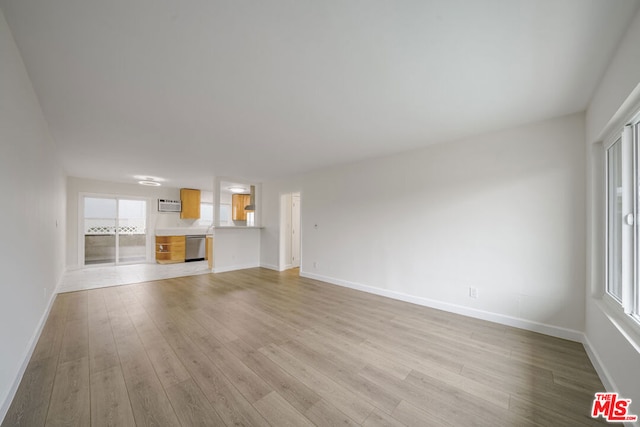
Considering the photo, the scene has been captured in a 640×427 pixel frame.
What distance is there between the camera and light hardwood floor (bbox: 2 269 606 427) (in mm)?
1510

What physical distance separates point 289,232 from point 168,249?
13.2 ft

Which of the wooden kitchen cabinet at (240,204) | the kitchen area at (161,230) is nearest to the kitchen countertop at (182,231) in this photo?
the kitchen area at (161,230)

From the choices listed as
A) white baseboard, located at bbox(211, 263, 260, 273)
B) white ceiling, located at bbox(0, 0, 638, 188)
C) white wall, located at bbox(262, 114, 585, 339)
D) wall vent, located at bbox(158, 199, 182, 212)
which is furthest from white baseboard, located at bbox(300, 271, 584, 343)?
wall vent, located at bbox(158, 199, 182, 212)

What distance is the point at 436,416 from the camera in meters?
1.50

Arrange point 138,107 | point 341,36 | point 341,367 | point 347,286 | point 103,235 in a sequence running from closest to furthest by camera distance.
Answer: point 341,36, point 341,367, point 138,107, point 347,286, point 103,235

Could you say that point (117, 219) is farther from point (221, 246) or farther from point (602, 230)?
point (602, 230)

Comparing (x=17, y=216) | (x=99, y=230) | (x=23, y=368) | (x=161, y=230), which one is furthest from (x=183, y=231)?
(x=17, y=216)

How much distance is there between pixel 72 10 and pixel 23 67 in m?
1.00

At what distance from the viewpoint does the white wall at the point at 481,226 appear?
254 cm

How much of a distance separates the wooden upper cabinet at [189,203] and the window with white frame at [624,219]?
30.4ft

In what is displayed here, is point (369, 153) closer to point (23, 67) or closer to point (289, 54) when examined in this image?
point (289, 54)

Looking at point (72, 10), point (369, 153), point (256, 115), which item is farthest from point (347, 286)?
point (72, 10)

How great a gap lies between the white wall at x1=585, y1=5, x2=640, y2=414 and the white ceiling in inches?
5.7

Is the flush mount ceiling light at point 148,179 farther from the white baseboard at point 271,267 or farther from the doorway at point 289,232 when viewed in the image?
the white baseboard at point 271,267
